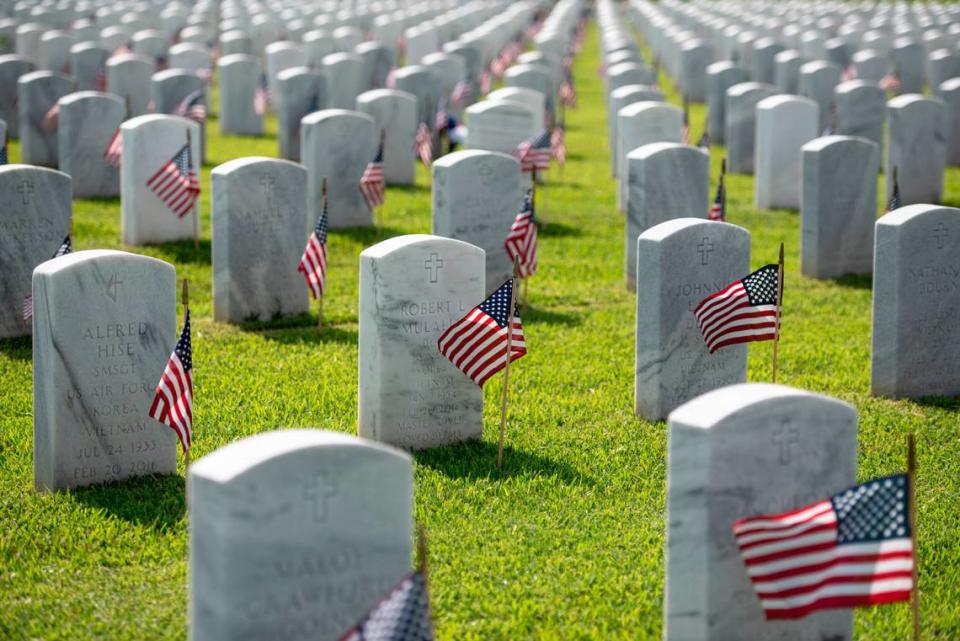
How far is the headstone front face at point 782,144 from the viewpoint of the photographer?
1808 centimetres

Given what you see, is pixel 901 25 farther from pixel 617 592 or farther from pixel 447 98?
pixel 617 592

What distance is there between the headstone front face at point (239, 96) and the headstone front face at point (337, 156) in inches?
351

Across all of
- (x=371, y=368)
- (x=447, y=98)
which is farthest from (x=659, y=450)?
(x=447, y=98)

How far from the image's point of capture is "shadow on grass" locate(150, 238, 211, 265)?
1466 centimetres

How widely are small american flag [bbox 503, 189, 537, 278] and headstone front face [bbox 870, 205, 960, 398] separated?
10.5 ft

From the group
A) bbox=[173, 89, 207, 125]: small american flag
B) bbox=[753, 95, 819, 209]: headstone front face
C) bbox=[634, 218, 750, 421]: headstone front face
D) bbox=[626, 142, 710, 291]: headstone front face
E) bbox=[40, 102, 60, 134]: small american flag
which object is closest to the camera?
bbox=[634, 218, 750, 421]: headstone front face

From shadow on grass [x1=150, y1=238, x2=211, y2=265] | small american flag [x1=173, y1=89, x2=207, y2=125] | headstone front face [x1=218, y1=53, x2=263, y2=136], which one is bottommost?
headstone front face [x1=218, y1=53, x2=263, y2=136]

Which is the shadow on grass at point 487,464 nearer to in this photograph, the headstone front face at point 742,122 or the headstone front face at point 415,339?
the headstone front face at point 415,339

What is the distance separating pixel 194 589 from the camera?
18.3 ft

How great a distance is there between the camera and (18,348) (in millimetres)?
11484

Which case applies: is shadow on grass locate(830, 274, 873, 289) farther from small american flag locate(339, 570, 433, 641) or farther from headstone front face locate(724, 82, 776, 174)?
small american flag locate(339, 570, 433, 641)

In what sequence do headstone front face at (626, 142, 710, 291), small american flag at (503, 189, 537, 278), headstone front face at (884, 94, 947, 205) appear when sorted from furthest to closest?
headstone front face at (884, 94, 947, 205) → headstone front face at (626, 142, 710, 291) → small american flag at (503, 189, 537, 278)

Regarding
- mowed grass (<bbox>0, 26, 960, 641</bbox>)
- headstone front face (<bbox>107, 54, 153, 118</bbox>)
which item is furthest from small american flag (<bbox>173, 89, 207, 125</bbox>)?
mowed grass (<bbox>0, 26, 960, 641</bbox>)

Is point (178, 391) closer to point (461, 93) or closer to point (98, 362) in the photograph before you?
point (98, 362)
